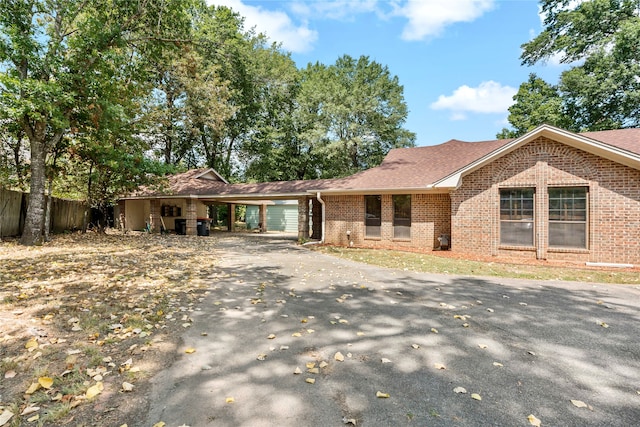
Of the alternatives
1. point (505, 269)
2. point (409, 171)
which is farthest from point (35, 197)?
point (505, 269)

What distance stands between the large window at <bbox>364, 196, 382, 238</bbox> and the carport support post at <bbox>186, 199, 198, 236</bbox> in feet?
36.2

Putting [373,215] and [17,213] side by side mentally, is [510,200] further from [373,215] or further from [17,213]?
[17,213]

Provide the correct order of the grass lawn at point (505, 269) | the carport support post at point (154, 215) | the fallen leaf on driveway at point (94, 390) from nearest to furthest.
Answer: the fallen leaf on driveway at point (94, 390), the grass lawn at point (505, 269), the carport support post at point (154, 215)

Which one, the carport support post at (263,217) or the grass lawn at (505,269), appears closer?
the grass lawn at (505,269)

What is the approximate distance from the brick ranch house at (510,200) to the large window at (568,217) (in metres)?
0.03

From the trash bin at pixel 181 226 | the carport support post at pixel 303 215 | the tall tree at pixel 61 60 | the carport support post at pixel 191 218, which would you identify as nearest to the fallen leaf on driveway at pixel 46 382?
the tall tree at pixel 61 60

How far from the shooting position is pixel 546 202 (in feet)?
34.2

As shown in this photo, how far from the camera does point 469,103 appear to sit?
1211 inches

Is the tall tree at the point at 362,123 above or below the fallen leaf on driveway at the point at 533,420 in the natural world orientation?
above

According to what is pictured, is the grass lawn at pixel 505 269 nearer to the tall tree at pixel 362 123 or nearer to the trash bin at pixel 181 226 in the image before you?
the trash bin at pixel 181 226

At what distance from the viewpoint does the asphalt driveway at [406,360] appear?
98.0 inches

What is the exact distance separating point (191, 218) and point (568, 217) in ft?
61.0

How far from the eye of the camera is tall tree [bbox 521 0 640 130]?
18.8 metres

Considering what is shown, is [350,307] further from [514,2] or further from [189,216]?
[189,216]
